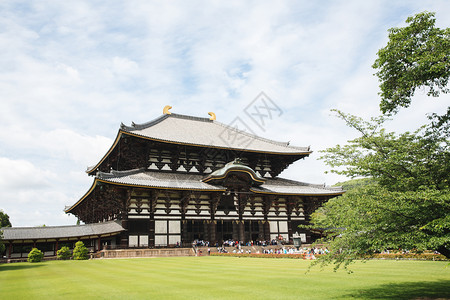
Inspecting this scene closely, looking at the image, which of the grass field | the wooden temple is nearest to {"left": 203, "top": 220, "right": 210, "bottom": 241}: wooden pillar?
the wooden temple

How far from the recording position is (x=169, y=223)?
34.1 meters

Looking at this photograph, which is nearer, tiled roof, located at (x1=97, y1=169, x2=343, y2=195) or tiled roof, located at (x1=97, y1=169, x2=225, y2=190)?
→ tiled roof, located at (x1=97, y1=169, x2=225, y2=190)

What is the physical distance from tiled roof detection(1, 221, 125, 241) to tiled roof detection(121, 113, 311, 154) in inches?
393

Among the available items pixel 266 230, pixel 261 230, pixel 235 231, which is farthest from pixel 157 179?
pixel 266 230

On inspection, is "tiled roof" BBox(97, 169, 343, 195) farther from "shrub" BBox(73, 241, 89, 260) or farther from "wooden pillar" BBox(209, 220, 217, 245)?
"shrub" BBox(73, 241, 89, 260)

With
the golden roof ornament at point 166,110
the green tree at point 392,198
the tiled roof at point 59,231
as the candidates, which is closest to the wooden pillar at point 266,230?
the tiled roof at point 59,231

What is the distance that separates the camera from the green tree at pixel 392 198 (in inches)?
332

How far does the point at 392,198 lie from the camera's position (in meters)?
8.90

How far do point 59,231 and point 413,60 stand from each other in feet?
115

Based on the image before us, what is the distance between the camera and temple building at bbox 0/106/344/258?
32250 mm

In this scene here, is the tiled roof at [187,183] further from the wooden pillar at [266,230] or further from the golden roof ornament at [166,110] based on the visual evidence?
the golden roof ornament at [166,110]

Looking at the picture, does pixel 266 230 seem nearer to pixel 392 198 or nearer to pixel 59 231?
pixel 59 231

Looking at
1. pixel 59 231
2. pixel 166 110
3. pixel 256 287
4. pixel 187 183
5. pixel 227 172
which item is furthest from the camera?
pixel 166 110

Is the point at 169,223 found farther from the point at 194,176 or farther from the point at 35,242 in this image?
the point at 35,242
